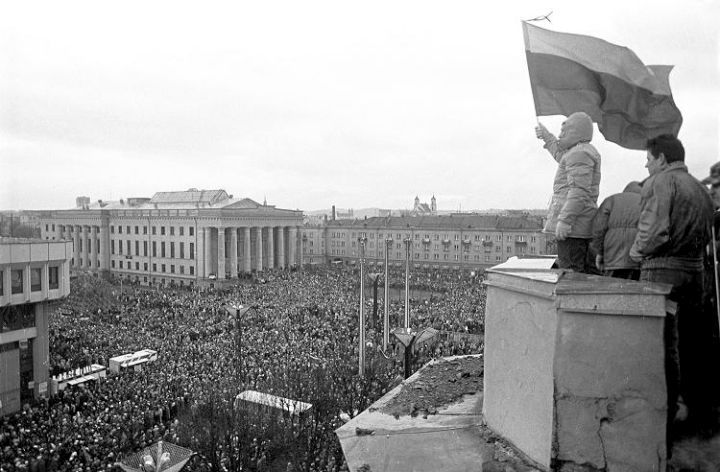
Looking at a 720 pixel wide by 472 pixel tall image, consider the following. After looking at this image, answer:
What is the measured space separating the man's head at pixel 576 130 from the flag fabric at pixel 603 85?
470mm

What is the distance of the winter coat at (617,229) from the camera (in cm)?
512

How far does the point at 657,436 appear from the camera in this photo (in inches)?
158

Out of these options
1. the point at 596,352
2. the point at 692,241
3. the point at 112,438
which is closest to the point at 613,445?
the point at 596,352

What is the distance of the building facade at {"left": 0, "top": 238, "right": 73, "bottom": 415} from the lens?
754 inches

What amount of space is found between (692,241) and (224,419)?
10664mm

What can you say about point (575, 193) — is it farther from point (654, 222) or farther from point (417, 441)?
point (417, 441)

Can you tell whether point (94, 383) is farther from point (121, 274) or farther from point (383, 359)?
point (121, 274)

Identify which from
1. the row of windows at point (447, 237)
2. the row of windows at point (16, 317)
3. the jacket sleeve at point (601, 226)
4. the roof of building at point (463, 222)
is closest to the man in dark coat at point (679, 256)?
the jacket sleeve at point (601, 226)

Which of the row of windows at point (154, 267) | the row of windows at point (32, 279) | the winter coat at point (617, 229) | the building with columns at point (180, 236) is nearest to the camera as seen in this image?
the winter coat at point (617, 229)

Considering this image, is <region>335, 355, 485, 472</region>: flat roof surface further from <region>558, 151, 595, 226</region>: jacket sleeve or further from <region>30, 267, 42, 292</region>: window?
<region>30, 267, 42, 292</region>: window

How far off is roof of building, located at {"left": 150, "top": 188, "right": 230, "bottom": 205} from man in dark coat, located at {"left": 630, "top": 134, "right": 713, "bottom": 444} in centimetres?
6834

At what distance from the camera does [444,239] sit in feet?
259

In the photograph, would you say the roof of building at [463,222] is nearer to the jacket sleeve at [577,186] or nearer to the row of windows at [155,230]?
the row of windows at [155,230]

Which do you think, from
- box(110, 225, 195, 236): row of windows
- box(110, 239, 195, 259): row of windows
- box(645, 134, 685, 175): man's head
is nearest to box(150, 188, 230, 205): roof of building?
box(110, 225, 195, 236): row of windows
